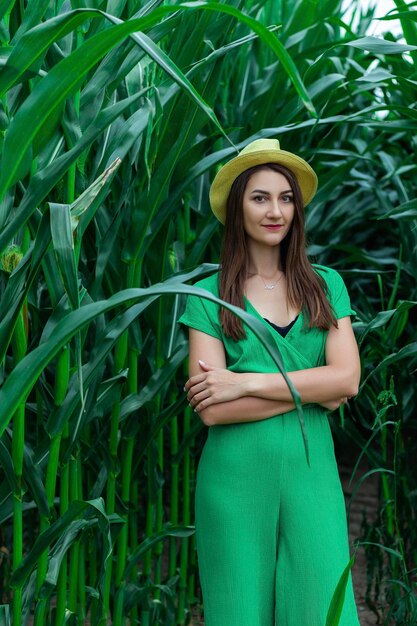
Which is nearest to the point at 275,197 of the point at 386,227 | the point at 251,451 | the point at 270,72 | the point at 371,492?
the point at 251,451

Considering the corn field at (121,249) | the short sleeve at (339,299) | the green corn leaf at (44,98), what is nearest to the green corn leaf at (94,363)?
the corn field at (121,249)

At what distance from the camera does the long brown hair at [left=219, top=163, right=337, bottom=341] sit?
1576 mm

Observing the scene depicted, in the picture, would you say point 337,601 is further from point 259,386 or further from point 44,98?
point 44,98

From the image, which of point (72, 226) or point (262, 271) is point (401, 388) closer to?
point (262, 271)

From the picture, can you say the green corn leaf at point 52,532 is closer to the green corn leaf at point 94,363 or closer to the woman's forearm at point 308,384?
the green corn leaf at point 94,363

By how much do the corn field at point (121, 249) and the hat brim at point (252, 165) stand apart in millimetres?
90

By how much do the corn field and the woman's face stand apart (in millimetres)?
110

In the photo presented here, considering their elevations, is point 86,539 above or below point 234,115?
below

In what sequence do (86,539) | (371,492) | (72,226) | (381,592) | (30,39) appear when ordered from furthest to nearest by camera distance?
1. (371,492)
2. (381,592)
3. (86,539)
4. (72,226)
5. (30,39)

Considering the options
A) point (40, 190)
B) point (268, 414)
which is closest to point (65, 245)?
point (40, 190)

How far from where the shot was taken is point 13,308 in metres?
1.31

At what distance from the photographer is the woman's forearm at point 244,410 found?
1530mm

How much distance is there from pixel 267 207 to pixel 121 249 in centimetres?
43

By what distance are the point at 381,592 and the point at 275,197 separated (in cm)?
174
